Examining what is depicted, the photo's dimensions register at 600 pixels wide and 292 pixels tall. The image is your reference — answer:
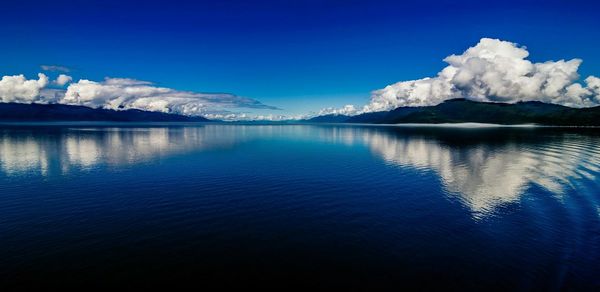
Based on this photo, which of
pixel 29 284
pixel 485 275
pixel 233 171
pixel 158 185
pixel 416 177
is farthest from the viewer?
pixel 233 171

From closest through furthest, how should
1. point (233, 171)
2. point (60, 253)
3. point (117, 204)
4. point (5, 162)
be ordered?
point (60, 253)
point (117, 204)
point (233, 171)
point (5, 162)

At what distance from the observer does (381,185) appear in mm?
44250

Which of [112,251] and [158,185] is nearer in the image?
[112,251]

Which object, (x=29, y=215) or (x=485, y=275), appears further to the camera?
(x=29, y=215)

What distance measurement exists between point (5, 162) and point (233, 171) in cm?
4966

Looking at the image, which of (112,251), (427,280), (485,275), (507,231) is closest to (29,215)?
(112,251)

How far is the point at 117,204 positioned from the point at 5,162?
49493 mm

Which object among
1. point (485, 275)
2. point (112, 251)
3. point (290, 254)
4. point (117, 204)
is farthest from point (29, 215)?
point (485, 275)

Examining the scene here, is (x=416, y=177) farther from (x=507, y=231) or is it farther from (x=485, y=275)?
(x=485, y=275)

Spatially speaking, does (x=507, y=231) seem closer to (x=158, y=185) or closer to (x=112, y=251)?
(x=112, y=251)

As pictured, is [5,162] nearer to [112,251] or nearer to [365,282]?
[112,251]

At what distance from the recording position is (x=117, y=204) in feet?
109

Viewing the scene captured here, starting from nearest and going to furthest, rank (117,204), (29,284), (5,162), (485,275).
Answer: (29,284) → (485,275) → (117,204) → (5,162)

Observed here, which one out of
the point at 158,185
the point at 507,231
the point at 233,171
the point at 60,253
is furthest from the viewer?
the point at 233,171
